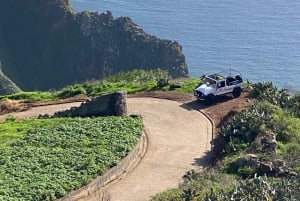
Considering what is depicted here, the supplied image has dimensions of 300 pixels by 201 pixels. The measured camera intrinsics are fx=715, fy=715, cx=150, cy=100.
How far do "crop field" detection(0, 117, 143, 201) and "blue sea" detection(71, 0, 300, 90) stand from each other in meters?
53.9

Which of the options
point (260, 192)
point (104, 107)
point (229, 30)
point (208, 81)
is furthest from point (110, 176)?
point (229, 30)

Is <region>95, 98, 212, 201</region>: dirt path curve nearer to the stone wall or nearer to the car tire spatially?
the stone wall

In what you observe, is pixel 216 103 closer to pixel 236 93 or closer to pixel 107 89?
pixel 236 93

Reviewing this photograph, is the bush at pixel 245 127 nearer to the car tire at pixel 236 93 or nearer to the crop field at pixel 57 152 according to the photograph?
the crop field at pixel 57 152

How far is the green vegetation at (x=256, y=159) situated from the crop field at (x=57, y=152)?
3.16 meters

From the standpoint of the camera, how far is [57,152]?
26.3 m

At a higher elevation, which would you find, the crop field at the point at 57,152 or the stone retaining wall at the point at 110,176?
the crop field at the point at 57,152

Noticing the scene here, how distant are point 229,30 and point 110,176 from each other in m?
96.7

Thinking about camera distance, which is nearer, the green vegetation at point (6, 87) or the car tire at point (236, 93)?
the car tire at point (236, 93)

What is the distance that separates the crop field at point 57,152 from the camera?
23.5 m

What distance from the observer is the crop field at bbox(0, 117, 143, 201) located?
2345 cm

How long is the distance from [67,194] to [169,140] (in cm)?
723

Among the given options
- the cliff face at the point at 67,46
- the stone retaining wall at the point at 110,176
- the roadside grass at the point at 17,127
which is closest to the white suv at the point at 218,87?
the stone retaining wall at the point at 110,176

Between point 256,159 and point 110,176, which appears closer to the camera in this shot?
point 256,159
